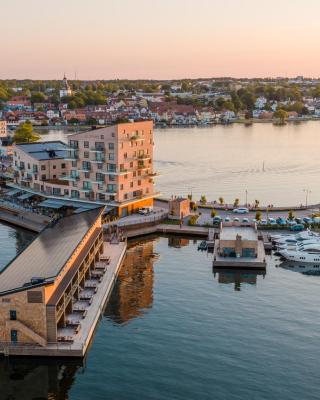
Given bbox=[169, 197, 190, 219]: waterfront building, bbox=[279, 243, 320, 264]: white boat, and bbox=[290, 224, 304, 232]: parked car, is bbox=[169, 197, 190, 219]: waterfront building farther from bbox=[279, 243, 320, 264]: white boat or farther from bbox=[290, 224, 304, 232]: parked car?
bbox=[279, 243, 320, 264]: white boat

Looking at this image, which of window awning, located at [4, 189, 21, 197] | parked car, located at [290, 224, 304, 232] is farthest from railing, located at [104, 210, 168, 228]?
window awning, located at [4, 189, 21, 197]

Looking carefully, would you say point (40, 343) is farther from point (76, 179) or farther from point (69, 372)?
point (76, 179)

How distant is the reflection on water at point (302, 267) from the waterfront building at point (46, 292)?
571 inches

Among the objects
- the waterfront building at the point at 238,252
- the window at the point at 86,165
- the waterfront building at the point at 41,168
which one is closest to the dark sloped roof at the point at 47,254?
the waterfront building at the point at 238,252

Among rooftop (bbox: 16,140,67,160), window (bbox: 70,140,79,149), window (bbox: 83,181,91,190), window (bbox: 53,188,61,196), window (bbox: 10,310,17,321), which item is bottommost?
window (bbox: 10,310,17,321)

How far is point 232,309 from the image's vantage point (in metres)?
35.1

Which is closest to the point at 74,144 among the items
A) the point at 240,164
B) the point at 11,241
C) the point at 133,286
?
the point at 11,241

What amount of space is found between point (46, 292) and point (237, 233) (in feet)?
72.8

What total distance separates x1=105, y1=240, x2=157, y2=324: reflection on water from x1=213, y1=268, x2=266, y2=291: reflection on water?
4885mm

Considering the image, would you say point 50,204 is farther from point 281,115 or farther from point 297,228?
point 281,115

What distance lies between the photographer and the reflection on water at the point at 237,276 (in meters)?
40.6

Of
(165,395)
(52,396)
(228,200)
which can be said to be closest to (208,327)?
(165,395)

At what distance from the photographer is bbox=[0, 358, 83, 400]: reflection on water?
85.0 feet

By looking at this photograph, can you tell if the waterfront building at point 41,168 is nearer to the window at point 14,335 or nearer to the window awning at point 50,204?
the window awning at point 50,204
